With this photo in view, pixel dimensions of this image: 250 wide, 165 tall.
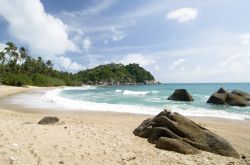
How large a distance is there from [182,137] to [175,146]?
976 mm

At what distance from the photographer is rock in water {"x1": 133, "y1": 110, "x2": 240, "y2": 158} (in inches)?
346

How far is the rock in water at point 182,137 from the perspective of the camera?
8.80 metres

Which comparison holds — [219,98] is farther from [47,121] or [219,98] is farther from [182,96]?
[47,121]

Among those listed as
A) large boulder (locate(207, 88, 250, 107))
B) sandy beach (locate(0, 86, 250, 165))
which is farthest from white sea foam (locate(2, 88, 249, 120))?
sandy beach (locate(0, 86, 250, 165))

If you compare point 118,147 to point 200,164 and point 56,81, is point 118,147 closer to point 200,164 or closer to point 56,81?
point 200,164

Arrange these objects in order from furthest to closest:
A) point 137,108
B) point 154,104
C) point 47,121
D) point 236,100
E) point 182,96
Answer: point 182,96 → point 236,100 → point 154,104 → point 137,108 → point 47,121

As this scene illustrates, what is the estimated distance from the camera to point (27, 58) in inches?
3991

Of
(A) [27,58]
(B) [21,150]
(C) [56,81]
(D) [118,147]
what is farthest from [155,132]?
(C) [56,81]

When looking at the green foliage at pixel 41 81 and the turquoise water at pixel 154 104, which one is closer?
the turquoise water at pixel 154 104

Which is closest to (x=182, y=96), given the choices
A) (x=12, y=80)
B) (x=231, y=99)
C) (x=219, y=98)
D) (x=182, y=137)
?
(x=219, y=98)

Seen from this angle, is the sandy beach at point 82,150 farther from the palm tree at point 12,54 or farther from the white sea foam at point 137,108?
the palm tree at point 12,54

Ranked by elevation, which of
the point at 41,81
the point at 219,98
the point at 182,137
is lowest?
the point at 182,137

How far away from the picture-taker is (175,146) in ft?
28.5

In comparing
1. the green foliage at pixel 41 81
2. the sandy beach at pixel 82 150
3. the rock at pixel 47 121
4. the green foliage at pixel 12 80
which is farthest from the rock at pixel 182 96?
the green foliage at pixel 41 81
